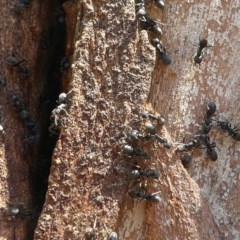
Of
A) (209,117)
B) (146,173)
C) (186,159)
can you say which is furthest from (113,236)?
(209,117)

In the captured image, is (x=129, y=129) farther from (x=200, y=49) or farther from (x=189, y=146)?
(x=200, y=49)

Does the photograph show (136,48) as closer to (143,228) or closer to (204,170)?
(204,170)

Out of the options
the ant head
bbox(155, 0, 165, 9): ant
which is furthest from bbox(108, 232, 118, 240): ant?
bbox(155, 0, 165, 9): ant

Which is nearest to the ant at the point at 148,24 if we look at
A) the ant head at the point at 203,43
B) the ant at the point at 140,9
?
the ant at the point at 140,9

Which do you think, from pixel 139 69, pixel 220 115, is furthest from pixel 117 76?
pixel 220 115

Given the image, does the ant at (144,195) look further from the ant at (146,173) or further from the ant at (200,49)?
the ant at (200,49)
